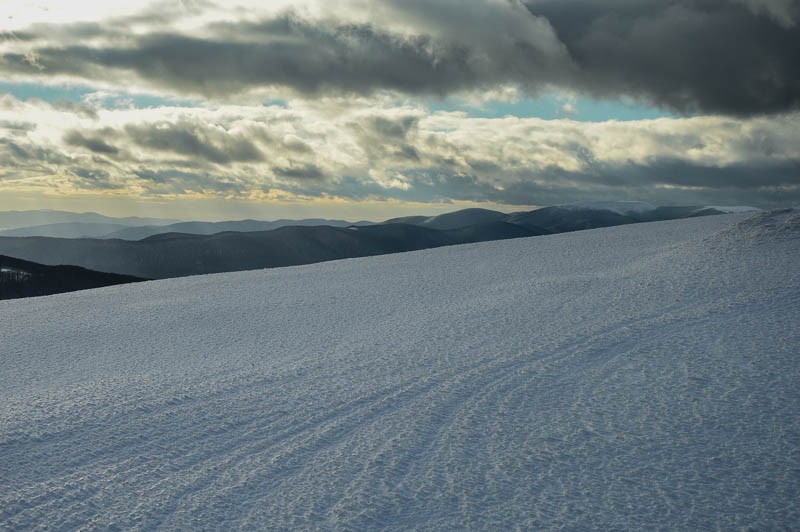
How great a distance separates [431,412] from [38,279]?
96.0 metres

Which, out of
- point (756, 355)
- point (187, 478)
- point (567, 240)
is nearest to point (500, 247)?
point (567, 240)

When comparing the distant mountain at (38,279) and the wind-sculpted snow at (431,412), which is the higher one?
the wind-sculpted snow at (431,412)

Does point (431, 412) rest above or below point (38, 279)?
above

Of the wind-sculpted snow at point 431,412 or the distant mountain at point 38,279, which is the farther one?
the distant mountain at point 38,279

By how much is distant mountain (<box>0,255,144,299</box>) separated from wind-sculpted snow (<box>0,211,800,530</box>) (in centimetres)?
7902

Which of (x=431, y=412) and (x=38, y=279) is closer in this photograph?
(x=431, y=412)

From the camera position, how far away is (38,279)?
85000 mm

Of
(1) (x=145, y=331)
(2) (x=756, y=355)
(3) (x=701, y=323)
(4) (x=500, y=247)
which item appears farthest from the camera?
(4) (x=500, y=247)

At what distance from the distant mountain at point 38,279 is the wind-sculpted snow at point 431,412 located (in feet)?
259

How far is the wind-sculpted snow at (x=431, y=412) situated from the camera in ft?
14.3

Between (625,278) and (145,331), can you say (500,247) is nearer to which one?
(625,278)

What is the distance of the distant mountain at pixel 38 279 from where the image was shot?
8056 centimetres

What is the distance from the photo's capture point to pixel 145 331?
11062 mm

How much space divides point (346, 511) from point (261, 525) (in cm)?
63
